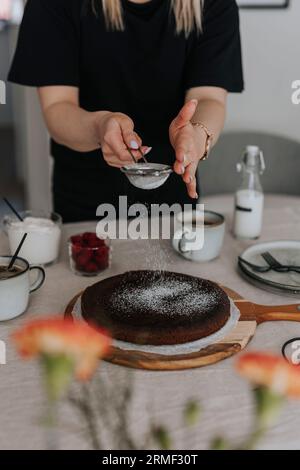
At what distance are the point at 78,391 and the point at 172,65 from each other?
106cm

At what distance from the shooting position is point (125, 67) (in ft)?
4.96

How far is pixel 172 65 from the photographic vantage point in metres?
1.55

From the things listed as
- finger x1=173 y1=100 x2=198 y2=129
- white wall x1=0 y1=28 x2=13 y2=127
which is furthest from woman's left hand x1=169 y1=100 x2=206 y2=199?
white wall x1=0 y1=28 x2=13 y2=127

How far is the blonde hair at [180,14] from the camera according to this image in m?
1.47

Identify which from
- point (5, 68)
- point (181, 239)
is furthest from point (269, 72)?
point (5, 68)

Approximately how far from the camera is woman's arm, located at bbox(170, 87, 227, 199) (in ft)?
3.52

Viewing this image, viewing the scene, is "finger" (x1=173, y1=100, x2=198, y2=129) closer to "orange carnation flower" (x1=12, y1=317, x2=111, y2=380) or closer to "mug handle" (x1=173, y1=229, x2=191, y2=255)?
"mug handle" (x1=173, y1=229, x2=191, y2=255)

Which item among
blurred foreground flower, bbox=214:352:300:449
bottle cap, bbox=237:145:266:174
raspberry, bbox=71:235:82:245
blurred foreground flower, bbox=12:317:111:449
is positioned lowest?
raspberry, bbox=71:235:82:245

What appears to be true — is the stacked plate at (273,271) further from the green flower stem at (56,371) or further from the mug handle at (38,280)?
the green flower stem at (56,371)

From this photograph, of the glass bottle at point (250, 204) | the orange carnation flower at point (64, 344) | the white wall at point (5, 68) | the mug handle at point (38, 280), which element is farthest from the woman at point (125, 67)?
the white wall at point (5, 68)

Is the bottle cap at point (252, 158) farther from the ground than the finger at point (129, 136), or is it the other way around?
the finger at point (129, 136)

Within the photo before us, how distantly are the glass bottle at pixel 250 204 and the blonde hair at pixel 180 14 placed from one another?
0.39m

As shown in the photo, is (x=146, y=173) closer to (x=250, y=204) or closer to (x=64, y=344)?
(x=250, y=204)

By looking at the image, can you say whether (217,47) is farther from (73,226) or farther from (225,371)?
(225,371)
